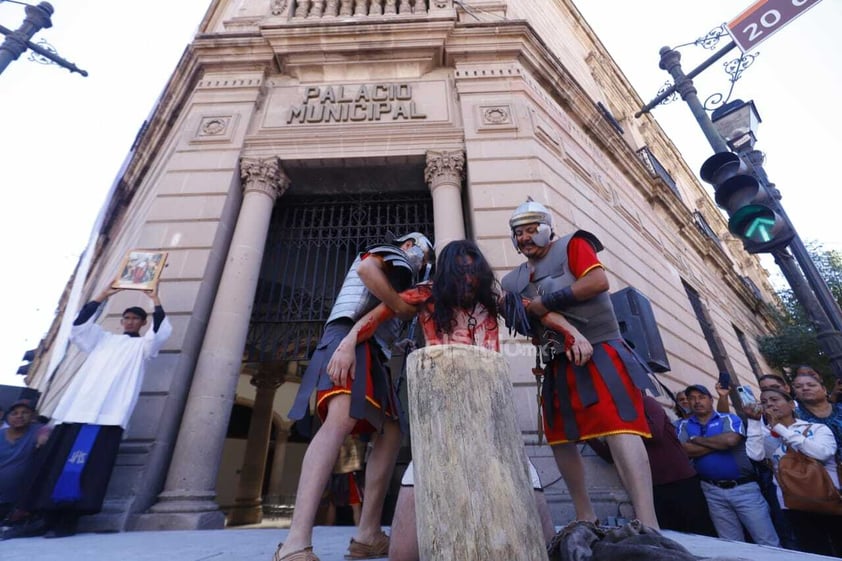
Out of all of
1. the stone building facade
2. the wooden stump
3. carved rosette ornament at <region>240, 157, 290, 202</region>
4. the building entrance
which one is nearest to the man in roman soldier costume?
the wooden stump

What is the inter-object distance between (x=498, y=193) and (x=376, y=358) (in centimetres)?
389

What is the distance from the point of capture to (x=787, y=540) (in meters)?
3.64

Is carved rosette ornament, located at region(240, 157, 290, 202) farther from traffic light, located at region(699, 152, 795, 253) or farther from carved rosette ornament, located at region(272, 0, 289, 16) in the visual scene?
traffic light, located at region(699, 152, 795, 253)

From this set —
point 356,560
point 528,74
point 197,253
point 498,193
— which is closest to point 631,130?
point 528,74

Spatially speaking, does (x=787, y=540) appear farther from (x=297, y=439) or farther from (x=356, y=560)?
(x=297, y=439)

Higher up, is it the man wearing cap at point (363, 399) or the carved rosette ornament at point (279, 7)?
the carved rosette ornament at point (279, 7)

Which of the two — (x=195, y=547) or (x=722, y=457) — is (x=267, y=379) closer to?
(x=195, y=547)

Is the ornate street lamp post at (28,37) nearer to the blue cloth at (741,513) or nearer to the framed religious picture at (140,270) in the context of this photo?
the framed religious picture at (140,270)

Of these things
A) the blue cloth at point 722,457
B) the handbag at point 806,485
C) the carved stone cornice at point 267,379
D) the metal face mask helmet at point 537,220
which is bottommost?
the handbag at point 806,485

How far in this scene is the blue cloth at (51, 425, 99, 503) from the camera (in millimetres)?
3391

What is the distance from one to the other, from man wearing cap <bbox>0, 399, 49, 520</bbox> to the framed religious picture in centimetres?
162

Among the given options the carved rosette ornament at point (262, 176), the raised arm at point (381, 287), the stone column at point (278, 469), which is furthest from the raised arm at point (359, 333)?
the stone column at point (278, 469)

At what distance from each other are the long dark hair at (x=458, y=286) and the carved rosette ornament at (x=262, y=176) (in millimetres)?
4613

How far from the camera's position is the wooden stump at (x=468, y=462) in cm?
131
